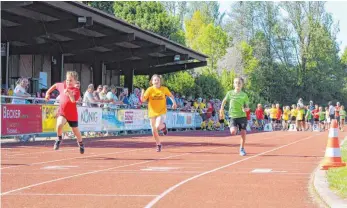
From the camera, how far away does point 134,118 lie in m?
32.0

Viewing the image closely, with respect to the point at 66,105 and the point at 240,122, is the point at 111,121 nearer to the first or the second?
the point at 240,122

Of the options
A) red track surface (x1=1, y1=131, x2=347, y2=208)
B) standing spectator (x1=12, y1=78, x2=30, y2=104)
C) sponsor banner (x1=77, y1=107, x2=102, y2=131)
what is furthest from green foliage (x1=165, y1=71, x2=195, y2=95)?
red track surface (x1=1, y1=131, x2=347, y2=208)

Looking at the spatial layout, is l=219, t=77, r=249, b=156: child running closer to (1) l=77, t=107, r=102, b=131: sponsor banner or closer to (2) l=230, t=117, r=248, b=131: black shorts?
(2) l=230, t=117, r=248, b=131: black shorts

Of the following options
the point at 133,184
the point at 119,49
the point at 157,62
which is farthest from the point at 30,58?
the point at 133,184

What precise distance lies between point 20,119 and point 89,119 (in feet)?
18.0

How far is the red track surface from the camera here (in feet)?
29.2

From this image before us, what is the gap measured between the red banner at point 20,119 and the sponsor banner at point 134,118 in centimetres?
788

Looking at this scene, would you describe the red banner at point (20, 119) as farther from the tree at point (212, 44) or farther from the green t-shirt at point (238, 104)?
the tree at point (212, 44)

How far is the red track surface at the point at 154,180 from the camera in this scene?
29.2 ft

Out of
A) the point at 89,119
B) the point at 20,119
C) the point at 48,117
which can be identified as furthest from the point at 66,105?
the point at 89,119

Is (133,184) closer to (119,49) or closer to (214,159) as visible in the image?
(214,159)

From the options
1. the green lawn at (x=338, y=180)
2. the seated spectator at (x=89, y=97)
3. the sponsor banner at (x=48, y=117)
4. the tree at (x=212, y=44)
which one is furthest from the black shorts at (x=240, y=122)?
the tree at (x=212, y=44)

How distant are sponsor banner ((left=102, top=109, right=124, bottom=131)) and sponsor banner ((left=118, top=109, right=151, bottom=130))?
13.8 inches

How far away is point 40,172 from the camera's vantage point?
41.0 ft
